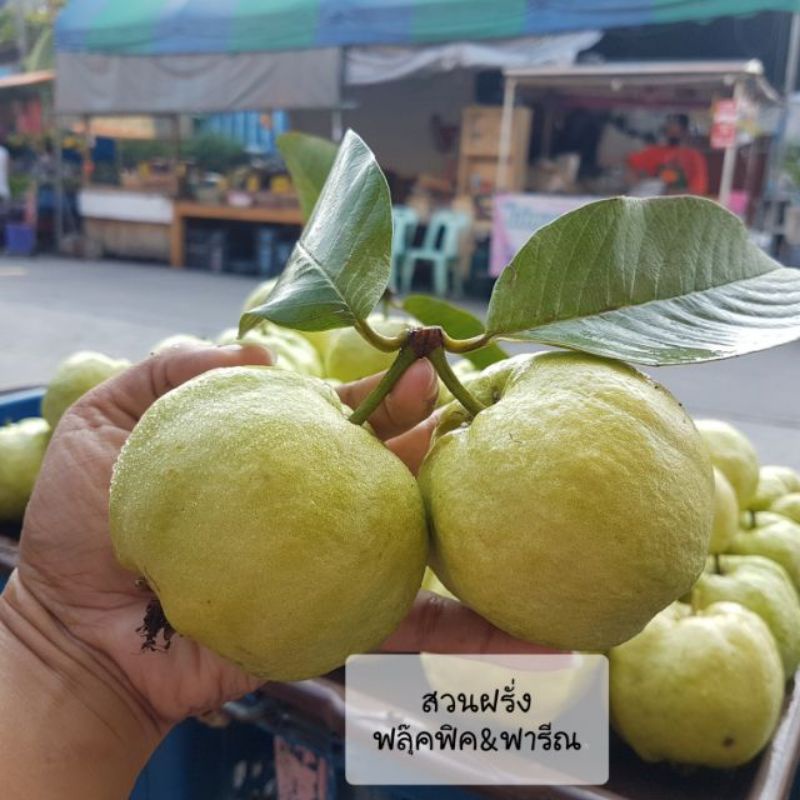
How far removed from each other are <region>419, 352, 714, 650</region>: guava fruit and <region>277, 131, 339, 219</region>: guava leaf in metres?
0.87

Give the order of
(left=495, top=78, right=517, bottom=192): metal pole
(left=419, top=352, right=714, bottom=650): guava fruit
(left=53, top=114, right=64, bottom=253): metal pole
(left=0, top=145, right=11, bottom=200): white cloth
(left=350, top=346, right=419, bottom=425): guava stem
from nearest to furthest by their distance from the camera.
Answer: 1. (left=419, top=352, right=714, bottom=650): guava fruit
2. (left=350, top=346, right=419, bottom=425): guava stem
3. (left=495, top=78, right=517, bottom=192): metal pole
4. (left=0, top=145, right=11, bottom=200): white cloth
5. (left=53, top=114, right=64, bottom=253): metal pole

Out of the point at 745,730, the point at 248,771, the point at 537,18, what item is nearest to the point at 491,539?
the point at 745,730

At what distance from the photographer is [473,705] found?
114cm

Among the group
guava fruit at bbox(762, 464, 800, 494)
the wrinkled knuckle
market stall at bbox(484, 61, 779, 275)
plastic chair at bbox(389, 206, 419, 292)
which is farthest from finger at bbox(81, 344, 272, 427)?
plastic chair at bbox(389, 206, 419, 292)

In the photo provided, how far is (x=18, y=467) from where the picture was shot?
69.6 inches

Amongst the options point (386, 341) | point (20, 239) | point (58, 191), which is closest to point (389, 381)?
point (386, 341)

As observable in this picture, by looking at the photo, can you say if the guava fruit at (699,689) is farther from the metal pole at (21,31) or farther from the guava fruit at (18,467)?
the metal pole at (21,31)

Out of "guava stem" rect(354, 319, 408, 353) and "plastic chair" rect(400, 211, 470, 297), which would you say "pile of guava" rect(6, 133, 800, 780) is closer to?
"guava stem" rect(354, 319, 408, 353)

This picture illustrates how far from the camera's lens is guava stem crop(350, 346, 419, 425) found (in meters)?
0.75

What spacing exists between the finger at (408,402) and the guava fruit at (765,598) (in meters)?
0.65

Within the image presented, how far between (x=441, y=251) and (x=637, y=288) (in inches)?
318

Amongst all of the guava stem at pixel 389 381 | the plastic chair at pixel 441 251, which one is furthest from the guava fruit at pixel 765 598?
the plastic chair at pixel 441 251

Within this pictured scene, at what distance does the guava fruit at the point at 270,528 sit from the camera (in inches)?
25.7

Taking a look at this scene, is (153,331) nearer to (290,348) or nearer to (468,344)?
(290,348)
